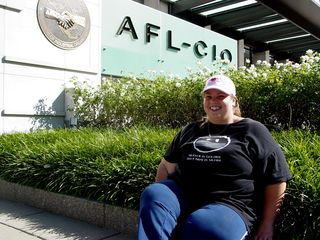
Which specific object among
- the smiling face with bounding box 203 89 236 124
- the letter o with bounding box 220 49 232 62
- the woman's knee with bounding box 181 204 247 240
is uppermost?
the letter o with bounding box 220 49 232 62

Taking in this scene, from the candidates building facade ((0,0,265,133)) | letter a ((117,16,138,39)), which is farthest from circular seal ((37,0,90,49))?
letter a ((117,16,138,39))

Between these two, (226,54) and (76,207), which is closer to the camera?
(76,207)

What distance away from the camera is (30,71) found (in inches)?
345

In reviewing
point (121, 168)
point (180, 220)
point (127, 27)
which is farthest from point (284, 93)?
point (127, 27)

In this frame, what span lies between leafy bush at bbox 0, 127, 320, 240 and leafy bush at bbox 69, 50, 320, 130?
2.59ft

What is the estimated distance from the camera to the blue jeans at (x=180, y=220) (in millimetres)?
2176

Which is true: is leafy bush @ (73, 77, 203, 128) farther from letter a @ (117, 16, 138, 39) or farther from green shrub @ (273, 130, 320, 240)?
letter a @ (117, 16, 138, 39)

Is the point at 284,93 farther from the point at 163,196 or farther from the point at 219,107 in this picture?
the point at 163,196

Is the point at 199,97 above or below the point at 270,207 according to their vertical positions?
above

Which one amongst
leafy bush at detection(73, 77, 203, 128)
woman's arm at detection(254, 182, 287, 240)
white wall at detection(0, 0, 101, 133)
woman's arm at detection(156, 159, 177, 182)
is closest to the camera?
woman's arm at detection(254, 182, 287, 240)

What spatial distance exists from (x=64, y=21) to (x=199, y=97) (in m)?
Result: 4.93

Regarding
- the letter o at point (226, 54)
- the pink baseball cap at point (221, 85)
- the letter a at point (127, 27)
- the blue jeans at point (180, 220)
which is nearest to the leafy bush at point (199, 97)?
the pink baseball cap at point (221, 85)

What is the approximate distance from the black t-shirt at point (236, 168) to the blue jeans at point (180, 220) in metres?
0.10

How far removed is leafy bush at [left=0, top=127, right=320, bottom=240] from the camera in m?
2.59
